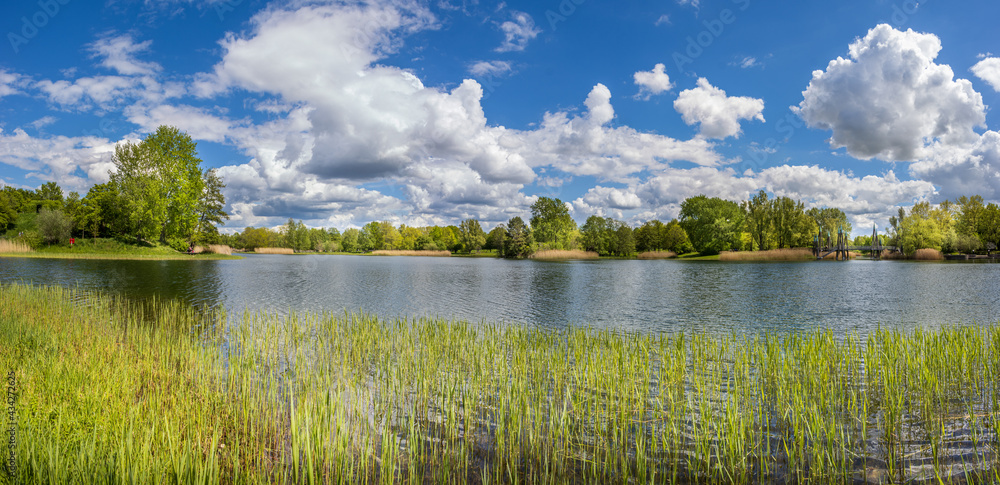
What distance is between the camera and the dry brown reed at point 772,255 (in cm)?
8319

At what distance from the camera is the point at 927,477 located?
5344 millimetres

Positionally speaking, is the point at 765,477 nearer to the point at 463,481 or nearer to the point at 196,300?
the point at 463,481

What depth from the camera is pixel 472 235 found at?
13412 centimetres

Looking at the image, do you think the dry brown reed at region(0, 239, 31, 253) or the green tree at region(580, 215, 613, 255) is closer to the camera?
the dry brown reed at region(0, 239, 31, 253)

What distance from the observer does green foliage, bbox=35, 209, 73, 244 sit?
55938mm

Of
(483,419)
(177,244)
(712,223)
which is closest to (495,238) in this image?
(712,223)

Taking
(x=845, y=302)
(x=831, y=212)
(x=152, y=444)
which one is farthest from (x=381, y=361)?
(x=831, y=212)

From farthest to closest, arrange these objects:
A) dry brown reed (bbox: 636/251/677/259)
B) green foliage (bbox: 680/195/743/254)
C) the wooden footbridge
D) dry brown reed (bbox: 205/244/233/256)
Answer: dry brown reed (bbox: 636/251/677/259) < green foliage (bbox: 680/195/743/254) < the wooden footbridge < dry brown reed (bbox: 205/244/233/256)

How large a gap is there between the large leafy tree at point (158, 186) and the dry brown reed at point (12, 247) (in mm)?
10707

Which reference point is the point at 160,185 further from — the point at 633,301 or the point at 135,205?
the point at 633,301

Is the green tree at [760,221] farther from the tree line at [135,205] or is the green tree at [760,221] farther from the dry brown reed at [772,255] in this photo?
the tree line at [135,205]

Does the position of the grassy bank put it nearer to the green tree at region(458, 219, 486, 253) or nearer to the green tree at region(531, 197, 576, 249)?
the green tree at region(531, 197, 576, 249)

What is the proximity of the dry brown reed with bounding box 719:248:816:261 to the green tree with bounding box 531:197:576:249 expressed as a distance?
3735cm

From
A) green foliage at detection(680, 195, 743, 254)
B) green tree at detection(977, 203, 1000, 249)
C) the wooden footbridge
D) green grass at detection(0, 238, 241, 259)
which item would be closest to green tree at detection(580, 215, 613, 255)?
green foliage at detection(680, 195, 743, 254)
